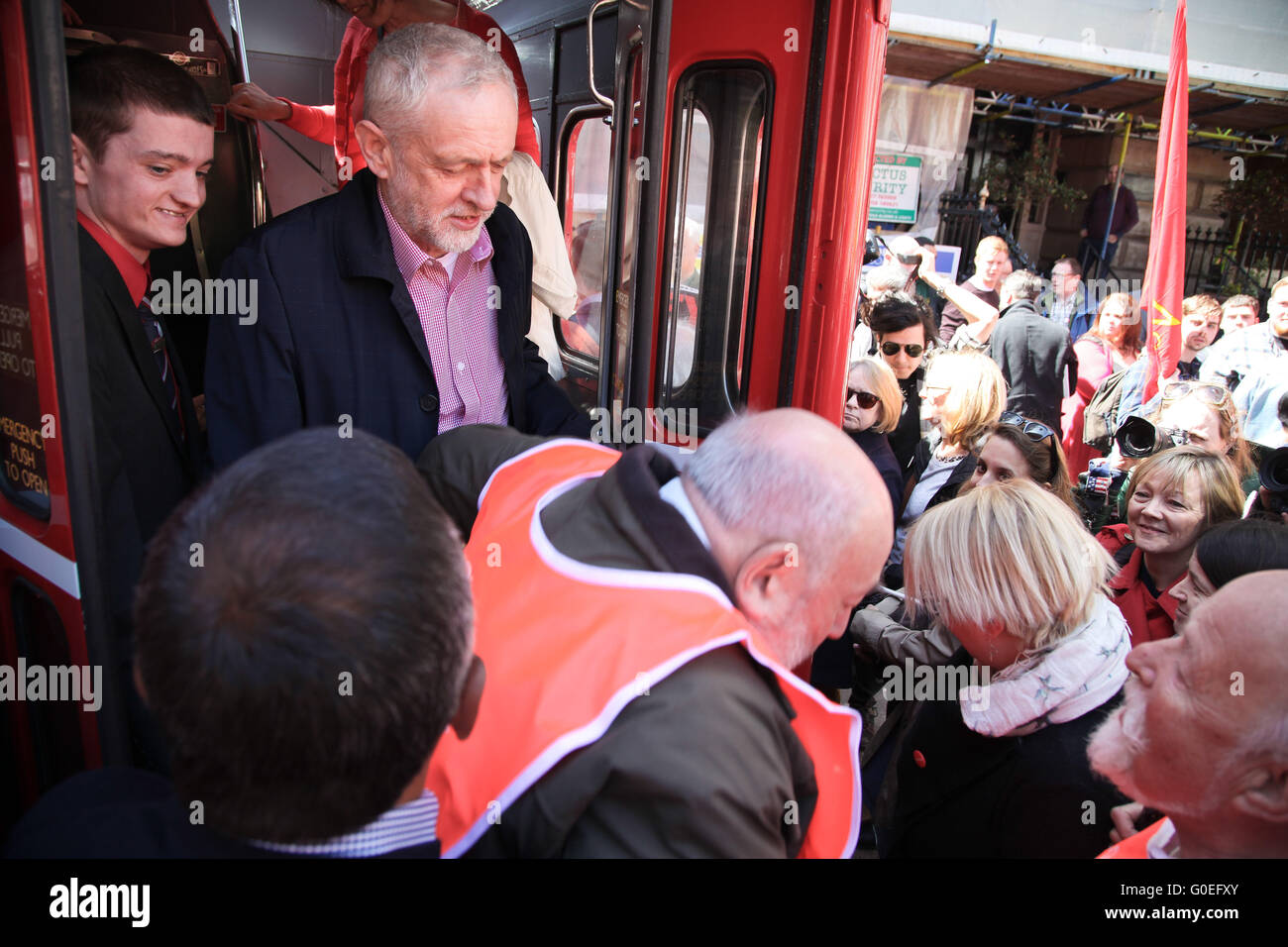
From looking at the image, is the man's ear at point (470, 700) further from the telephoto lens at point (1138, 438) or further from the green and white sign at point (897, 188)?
the green and white sign at point (897, 188)

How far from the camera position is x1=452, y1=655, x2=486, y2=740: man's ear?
1.03 metres

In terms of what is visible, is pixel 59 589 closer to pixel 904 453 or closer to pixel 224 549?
pixel 224 549

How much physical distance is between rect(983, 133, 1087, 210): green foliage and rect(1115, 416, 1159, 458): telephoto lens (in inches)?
364

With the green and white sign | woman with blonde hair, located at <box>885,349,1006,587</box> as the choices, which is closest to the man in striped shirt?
woman with blonde hair, located at <box>885,349,1006,587</box>

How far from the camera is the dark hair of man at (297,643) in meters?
0.80

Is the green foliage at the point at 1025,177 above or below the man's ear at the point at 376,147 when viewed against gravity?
above

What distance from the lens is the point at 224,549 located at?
32.4 inches

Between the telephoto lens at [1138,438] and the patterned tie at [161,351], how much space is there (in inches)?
138

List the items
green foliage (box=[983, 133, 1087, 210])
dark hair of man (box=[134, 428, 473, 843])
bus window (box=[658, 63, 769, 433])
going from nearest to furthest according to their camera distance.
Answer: dark hair of man (box=[134, 428, 473, 843]) < bus window (box=[658, 63, 769, 433]) < green foliage (box=[983, 133, 1087, 210])

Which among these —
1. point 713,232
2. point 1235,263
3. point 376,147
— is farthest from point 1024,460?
point 1235,263

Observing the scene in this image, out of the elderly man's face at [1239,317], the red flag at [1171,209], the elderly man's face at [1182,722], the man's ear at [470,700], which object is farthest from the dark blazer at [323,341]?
the elderly man's face at [1239,317]

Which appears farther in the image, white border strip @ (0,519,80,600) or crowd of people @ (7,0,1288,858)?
white border strip @ (0,519,80,600)

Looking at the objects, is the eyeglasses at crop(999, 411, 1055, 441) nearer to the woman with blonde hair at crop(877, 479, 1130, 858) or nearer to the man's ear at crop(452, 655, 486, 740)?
the woman with blonde hair at crop(877, 479, 1130, 858)

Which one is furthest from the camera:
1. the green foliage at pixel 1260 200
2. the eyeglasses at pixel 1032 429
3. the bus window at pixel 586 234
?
the green foliage at pixel 1260 200
